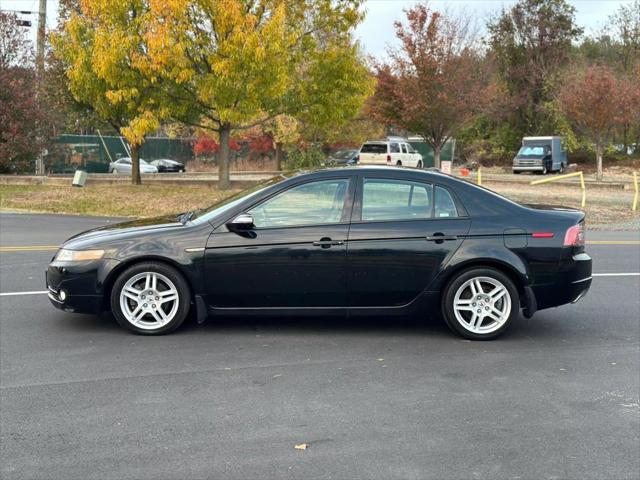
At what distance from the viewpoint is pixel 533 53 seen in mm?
50750

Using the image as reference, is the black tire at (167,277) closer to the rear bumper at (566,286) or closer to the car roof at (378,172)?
the car roof at (378,172)

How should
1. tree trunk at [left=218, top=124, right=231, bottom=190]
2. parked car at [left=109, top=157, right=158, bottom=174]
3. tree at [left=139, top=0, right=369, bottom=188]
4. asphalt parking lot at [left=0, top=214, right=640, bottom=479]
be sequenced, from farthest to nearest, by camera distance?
parked car at [left=109, top=157, right=158, bottom=174], tree trunk at [left=218, top=124, right=231, bottom=190], tree at [left=139, top=0, right=369, bottom=188], asphalt parking lot at [left=0, top=214, right=640, bottom=479]

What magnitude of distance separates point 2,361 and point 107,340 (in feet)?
2.93

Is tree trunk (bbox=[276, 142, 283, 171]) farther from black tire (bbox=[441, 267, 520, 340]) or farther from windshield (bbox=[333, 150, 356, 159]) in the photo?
black tire (bbox=[441, 267, 520, 340])

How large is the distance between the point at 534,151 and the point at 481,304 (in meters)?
38.1

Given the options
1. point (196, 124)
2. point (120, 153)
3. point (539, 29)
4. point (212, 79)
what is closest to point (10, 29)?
point (196, 124)

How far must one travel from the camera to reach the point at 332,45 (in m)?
20.7

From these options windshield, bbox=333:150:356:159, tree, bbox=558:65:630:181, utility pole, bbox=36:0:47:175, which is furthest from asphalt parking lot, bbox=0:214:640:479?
windshield, bbox=333:150:356:159

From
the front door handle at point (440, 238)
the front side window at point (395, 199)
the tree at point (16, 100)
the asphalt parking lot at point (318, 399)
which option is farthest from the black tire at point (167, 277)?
the tree at point (16, 100)

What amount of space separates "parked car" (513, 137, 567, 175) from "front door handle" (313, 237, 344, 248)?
37.4 meters

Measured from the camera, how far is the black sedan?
6.25m

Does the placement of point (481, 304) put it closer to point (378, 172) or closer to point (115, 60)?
point (378, 172)

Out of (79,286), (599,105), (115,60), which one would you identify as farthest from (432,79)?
(79,286)

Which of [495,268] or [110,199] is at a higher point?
[110,199]
